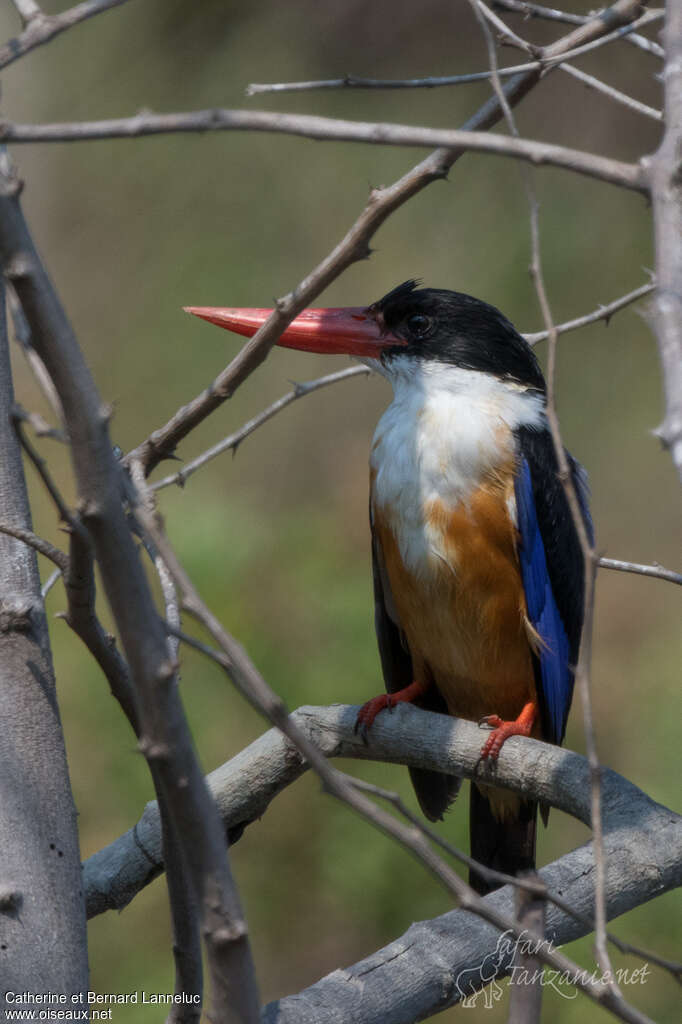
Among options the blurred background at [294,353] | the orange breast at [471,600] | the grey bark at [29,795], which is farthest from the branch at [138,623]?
the blurred background at [294,353]

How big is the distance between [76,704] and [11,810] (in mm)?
2769

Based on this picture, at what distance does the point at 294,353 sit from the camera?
512 centimetres

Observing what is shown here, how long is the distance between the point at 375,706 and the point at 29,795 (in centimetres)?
78

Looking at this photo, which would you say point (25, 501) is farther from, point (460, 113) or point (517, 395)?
point (460, 113)

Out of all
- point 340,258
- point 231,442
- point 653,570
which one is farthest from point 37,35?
point 653,570

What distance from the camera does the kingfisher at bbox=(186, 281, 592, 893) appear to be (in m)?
2.40

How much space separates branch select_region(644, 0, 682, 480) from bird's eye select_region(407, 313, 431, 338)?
164 centimetres

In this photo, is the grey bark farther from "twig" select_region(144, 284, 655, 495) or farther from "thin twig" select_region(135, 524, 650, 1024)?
"thin twig" select_region(135, 524, 650, 1024)

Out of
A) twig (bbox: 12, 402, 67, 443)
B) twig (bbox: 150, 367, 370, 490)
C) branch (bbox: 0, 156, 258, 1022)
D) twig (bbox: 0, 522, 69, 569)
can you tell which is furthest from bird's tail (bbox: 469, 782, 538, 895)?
twig (bbox: 12, 402, 67, 443)

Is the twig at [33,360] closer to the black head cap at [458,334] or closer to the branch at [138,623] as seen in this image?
the branch at [138,623]

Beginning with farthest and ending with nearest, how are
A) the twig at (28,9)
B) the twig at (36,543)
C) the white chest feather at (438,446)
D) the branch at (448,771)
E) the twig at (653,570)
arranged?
the white chest feather at (438,446) < the twig at (653,570) < the branch at (448,771) < the twig at (36,543) < the twig at (28,9)

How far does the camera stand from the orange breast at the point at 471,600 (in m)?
2.39

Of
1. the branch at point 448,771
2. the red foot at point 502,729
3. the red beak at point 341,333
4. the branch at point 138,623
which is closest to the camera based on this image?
the branch at point 138,623

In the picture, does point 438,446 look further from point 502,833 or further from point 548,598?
point 502,833
